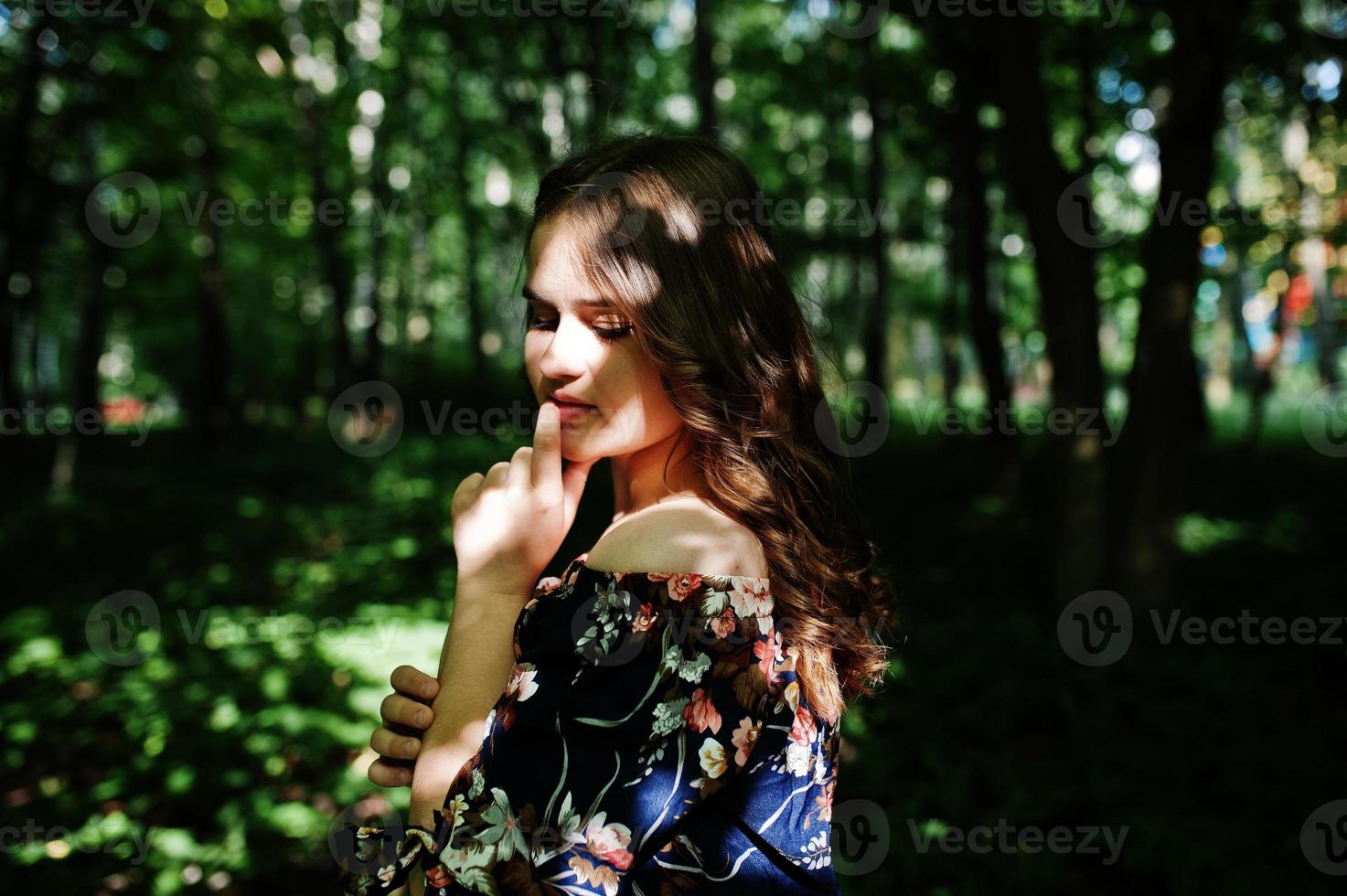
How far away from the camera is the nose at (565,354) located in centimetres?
138

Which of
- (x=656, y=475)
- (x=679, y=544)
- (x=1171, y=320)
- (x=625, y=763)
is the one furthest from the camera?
(x=1171, y=320)

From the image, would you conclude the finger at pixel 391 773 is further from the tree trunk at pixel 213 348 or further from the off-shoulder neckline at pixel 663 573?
the tree trunk at pixel 213 348

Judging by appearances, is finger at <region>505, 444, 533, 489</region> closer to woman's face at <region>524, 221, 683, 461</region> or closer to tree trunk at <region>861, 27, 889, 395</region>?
woman's face at <region>524, 221, 683, 461</region>

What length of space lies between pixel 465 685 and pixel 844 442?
2137 mm

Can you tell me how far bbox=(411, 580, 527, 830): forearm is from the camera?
128 centimetres

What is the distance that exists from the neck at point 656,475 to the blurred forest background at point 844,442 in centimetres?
76

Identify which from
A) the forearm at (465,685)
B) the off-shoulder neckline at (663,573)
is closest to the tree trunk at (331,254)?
the forearm at (465,685)

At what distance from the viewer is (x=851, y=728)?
502 cm

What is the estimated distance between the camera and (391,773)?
138cm

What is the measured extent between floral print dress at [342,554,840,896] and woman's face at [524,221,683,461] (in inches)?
10.3

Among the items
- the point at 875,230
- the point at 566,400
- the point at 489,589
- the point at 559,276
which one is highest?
the point at 875,230

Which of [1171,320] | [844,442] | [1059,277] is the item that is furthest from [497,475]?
[1171,320]

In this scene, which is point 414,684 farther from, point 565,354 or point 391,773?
point 565,354

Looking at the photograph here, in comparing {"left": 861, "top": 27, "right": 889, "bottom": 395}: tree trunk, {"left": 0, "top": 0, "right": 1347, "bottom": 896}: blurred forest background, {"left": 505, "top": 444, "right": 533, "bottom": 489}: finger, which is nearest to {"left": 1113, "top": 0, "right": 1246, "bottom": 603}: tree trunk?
{"left": 0, "top": 0, "right": 1347, "bottom": 896}: blurred forest background
